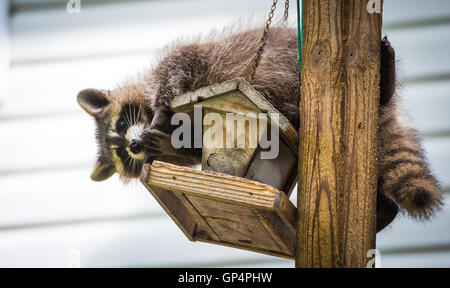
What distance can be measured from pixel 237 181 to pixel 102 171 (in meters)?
1.42

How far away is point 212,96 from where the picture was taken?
2.36m

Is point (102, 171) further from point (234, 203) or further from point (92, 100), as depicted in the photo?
point (234, 203)

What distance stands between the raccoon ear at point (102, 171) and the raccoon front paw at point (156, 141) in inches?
29.4

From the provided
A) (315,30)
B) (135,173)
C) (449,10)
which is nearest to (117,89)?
(135,173)

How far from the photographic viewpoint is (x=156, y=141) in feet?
8.74

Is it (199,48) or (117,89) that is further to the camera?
(117,89)

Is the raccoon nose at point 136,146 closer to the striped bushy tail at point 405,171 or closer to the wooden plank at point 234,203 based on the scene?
the wooden plank at point 234,203

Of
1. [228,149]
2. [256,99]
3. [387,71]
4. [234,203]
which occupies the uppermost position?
[387,71]

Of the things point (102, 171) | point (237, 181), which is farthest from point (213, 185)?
point (102, 171)

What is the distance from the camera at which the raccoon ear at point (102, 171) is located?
3377mm
